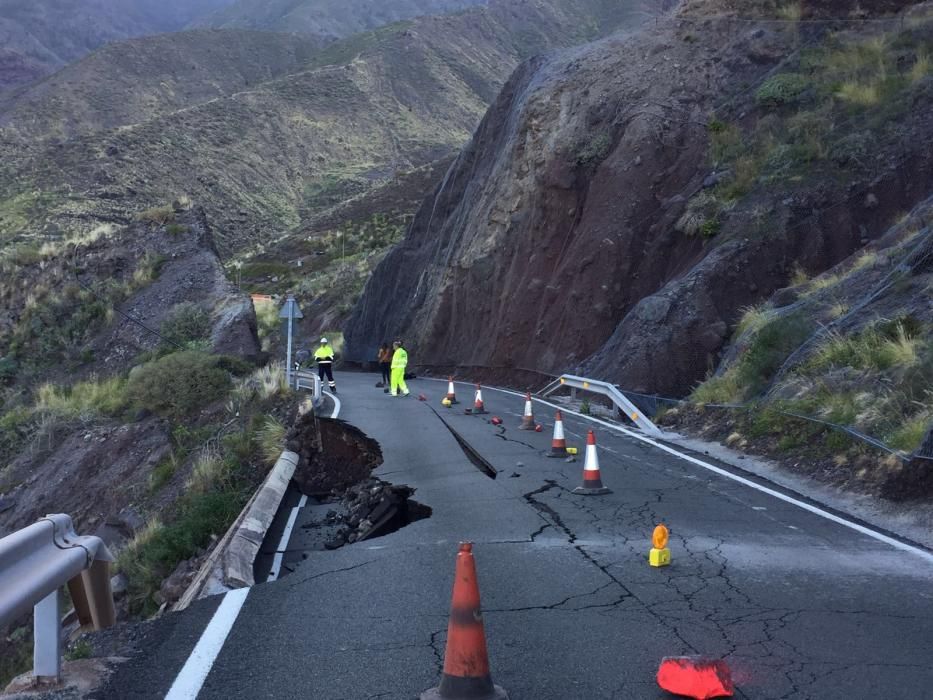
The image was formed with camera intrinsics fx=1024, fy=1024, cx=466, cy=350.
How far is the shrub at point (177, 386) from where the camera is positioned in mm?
19688

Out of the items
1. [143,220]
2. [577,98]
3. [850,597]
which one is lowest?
[850,597]

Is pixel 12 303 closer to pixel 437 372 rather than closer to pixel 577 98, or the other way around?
pixel 437 372

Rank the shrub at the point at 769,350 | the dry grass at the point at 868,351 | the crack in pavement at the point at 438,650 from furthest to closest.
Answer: the shrub at the point at 769,350, the dry grass at the point at 868,351, the crack in pavement at the point at 438,650

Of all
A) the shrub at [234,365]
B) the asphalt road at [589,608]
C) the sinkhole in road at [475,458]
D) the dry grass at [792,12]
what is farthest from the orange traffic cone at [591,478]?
the dry grass at [792,12]

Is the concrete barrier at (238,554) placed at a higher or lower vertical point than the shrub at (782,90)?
lower

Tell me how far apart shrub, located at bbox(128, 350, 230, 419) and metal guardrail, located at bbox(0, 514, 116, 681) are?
1381cm

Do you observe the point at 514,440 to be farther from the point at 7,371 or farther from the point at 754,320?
the point at 7,371

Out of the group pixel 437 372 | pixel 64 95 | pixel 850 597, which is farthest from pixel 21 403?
pixel 64 95

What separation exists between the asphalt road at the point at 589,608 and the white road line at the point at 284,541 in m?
0.12

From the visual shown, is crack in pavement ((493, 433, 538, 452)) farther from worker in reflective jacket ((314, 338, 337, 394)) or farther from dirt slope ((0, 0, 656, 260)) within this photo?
dirt slope ((0, 0, 656, 260))

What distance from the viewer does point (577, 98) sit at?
3444 cm

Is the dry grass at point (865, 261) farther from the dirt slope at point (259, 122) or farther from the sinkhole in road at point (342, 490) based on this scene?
the dirt slope at point (259, 122)

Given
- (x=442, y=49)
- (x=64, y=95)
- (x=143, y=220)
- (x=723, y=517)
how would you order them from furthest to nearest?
1. (x=442, y=49)
2. (x=64, y=95)
3. (x=143, y=220)
4. (x=723, y=517)

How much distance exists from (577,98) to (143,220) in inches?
581
